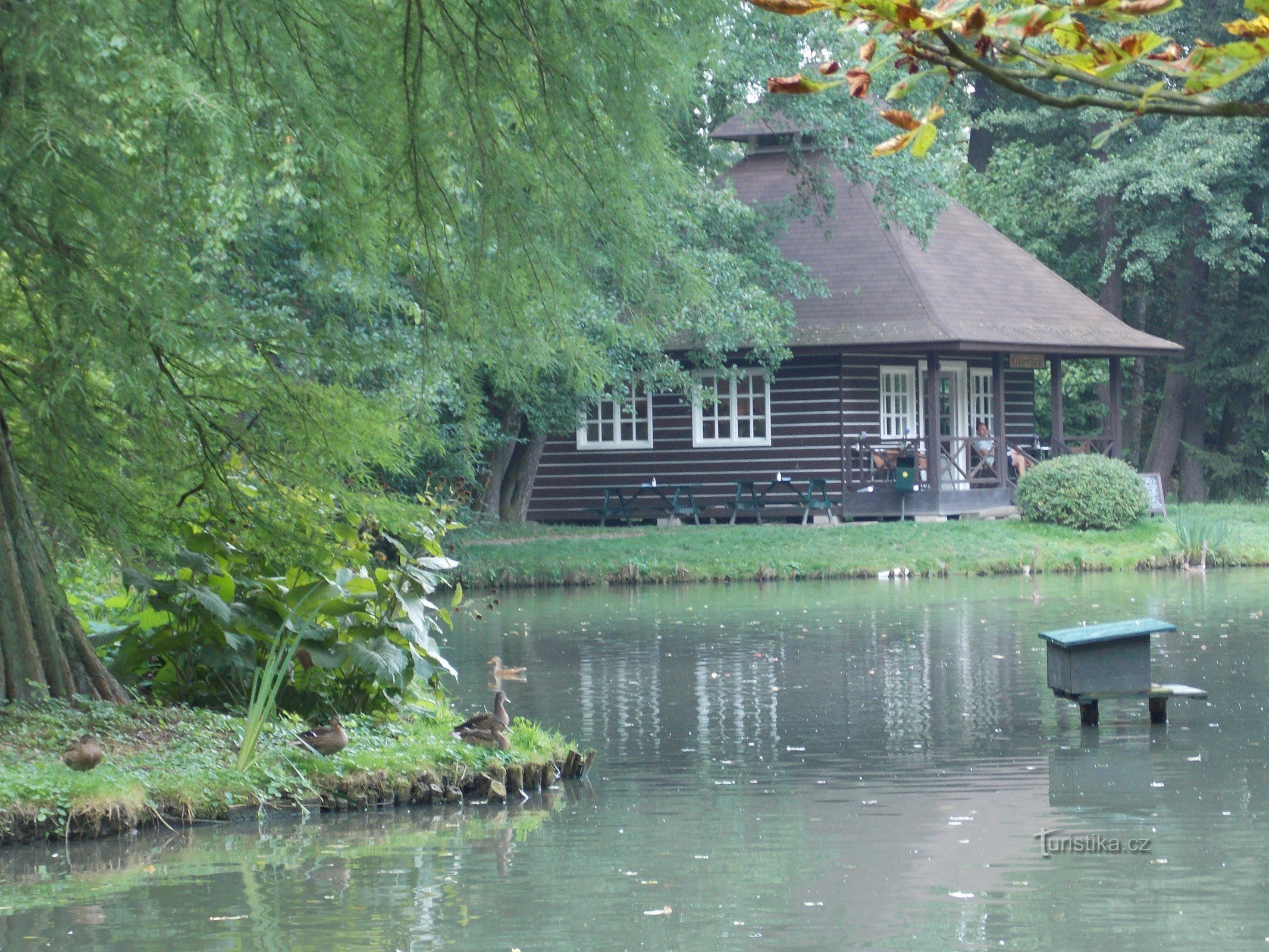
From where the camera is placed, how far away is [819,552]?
25.3m

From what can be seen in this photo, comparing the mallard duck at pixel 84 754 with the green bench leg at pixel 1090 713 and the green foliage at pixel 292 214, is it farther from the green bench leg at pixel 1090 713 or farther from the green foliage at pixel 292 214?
the green bench leg at pixel 1090 713

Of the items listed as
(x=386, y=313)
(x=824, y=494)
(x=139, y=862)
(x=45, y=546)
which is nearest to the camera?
(x=139, y=862)

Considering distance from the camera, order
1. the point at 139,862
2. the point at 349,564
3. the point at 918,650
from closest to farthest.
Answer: the point at 139,862 < the point at 349,564 < the point at 918,650

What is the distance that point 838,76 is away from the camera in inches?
133

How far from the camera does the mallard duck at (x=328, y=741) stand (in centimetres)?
934

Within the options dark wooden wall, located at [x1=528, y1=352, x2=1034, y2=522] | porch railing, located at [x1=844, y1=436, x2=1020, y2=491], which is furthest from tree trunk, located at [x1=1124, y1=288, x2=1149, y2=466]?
dark wooden wall, located at [x1=528, y1=352, x2=1034, y2=522]

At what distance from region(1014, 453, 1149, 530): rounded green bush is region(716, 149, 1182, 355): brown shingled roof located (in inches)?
107

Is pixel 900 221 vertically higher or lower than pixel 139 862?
higher

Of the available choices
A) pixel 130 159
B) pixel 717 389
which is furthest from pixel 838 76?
pixel 717 389

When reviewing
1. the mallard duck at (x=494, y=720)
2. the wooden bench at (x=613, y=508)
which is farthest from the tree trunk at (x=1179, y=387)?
A: the mallard duck at (x=494, y=720)

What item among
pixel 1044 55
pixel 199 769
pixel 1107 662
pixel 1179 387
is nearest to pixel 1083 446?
pixel 1179 387

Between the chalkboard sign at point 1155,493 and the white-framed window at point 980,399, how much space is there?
4038 mm

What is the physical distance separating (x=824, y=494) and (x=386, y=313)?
10.3 metres

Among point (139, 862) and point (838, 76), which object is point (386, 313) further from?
point (838, 76)
